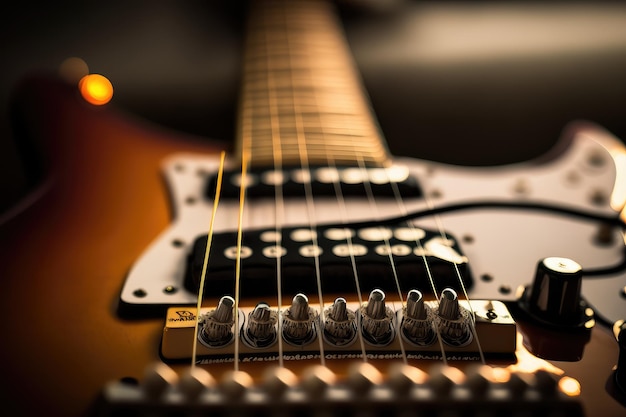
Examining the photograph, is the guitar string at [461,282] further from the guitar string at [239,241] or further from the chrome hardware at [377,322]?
the guitar string at [239,241]

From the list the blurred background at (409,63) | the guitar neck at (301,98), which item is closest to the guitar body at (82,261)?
the guitar neck at (301,98)

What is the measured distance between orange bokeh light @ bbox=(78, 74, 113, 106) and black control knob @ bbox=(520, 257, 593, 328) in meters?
0.70

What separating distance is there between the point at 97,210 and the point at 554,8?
126cm

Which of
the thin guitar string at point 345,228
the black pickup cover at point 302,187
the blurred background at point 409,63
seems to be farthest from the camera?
the blurred background at point 409,63

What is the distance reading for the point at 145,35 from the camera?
141cm

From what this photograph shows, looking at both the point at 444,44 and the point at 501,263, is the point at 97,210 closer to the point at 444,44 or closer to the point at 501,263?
the point at 501,263

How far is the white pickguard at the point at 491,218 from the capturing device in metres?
0.55

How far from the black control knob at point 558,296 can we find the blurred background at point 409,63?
2.16 ft

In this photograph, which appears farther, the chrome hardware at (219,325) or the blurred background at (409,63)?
the blurred background at (409,63)

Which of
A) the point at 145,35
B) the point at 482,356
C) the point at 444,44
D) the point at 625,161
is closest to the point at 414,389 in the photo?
the point at 482,356

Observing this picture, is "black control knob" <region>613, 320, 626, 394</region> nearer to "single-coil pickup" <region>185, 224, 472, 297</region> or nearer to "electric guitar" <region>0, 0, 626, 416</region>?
"electric guitar" <region>0, 0, 626, 416</region>

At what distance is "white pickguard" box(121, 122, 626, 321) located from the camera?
55 centimetres

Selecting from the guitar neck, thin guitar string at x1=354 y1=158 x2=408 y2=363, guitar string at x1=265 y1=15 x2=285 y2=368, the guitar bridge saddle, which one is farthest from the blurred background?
the guitar bridge saddle

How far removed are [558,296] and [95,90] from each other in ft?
2.43
